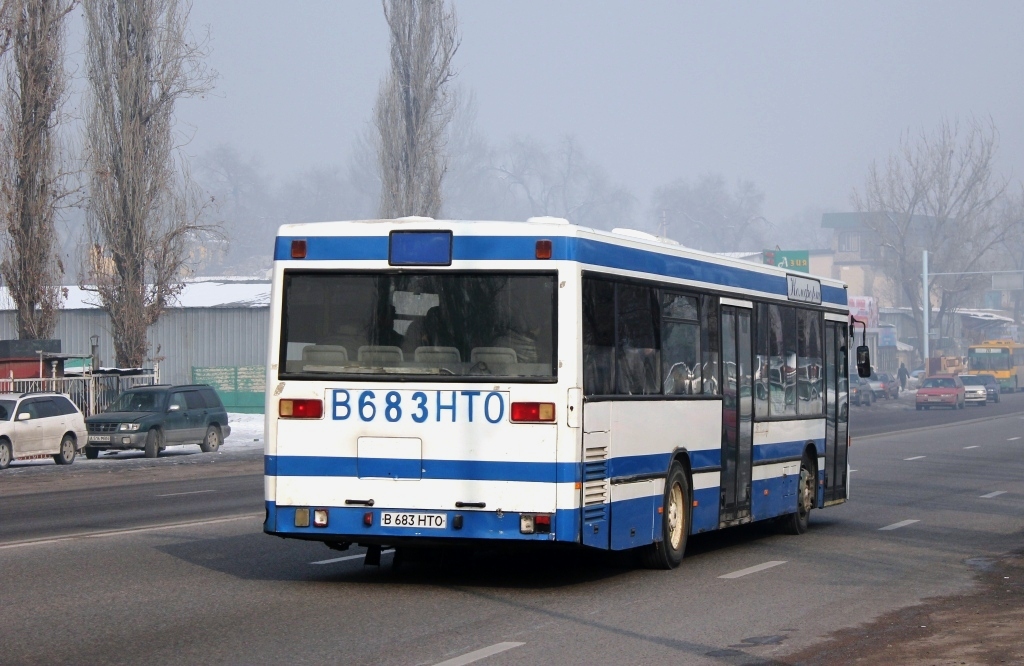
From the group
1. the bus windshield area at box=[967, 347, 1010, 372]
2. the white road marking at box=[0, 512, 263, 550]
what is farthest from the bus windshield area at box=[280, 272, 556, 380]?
the bus windshield area at box=[967, 347, 1010, 372]

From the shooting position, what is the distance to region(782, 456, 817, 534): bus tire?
627 inches

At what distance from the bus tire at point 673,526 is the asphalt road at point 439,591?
14 cm

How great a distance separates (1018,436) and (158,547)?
33791 mm

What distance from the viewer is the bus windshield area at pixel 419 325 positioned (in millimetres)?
10453

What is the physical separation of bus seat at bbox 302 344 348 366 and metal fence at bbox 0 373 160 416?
27230 mm

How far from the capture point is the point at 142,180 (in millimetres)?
43719

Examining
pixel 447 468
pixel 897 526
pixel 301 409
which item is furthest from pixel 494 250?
pixel 897 526

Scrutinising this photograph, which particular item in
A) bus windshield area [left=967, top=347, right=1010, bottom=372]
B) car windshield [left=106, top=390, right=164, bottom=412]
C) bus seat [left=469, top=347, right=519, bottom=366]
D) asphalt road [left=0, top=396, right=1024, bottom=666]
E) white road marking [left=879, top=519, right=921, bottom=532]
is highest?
bus windshield area [left=967, top=347, right=1010, bottom=372]

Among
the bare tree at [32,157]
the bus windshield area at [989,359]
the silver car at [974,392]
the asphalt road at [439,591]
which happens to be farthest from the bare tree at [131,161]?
the bus windshield area at [989,359]

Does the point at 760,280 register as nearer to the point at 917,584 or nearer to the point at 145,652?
the point at 917,584

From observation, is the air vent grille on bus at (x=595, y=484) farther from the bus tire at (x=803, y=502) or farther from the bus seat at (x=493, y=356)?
the bus tire at (x=803, y=502)

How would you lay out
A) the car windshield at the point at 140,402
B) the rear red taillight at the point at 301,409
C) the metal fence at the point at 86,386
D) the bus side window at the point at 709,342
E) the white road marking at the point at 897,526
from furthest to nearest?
1. the metal fence at the point at 86,386
2. the car windshield at the point at 140,402
3. the white road marking at the point at 897,526
4. the bus side window at the point at 709,342
5. the rear red taillight at the point at 301,409

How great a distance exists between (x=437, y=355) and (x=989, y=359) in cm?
8654

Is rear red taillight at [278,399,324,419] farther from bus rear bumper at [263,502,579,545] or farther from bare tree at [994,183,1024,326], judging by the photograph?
bare tree at [994,183,1024,326]
